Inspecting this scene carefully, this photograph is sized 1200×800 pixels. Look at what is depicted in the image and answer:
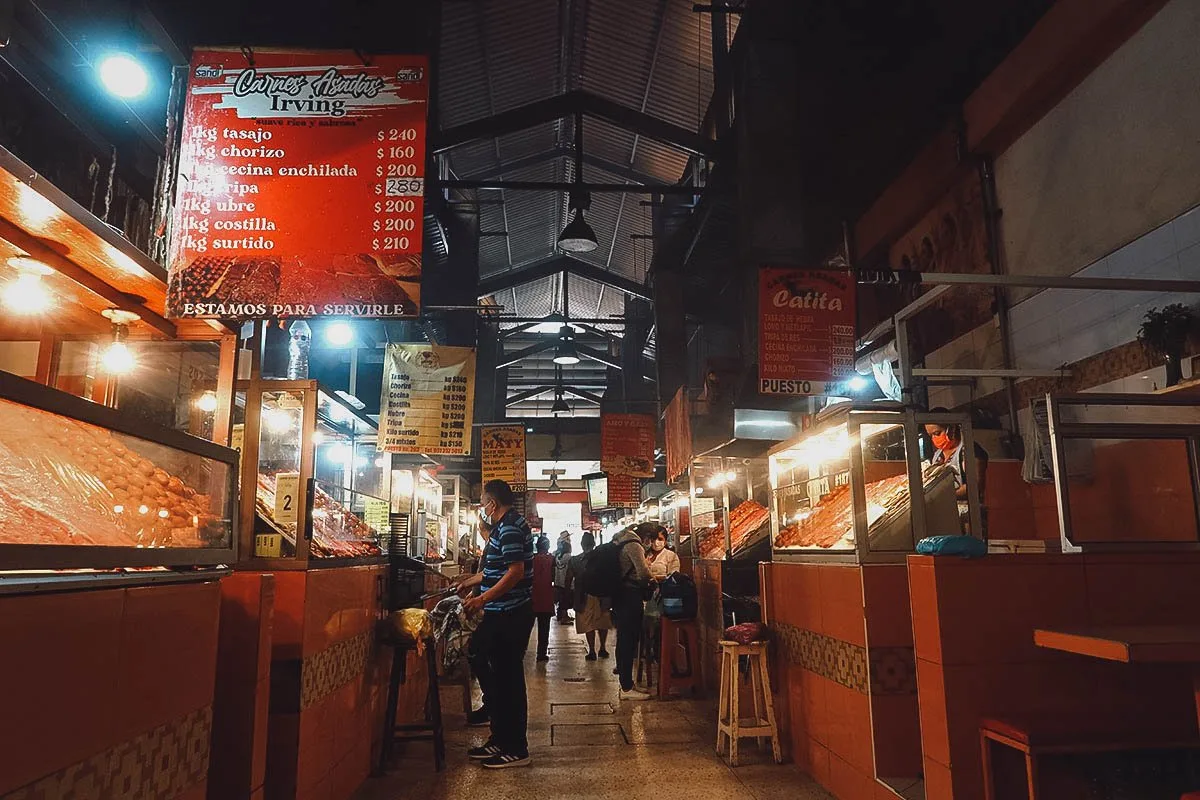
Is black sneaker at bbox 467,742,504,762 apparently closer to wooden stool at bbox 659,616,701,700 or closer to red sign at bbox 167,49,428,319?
wooden stool at bbox 659,616,701,700

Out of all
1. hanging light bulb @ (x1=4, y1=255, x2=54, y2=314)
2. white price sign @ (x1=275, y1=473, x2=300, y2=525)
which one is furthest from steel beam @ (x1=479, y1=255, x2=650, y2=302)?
hanging light bulb @ (x1=4, y1=255, x2=54, y2=314)

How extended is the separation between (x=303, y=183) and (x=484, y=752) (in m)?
4.39

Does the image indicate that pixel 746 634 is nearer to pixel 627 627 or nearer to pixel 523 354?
pixel 627 627

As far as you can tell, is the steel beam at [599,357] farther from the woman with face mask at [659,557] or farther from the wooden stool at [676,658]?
the wooden stool at [676,658]

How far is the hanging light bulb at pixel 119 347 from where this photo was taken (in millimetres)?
4004

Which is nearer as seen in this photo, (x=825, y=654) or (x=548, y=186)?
(x=825, y=654)

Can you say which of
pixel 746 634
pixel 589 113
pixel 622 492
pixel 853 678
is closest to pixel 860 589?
pixel 853 678

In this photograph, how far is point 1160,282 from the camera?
18.1 feet

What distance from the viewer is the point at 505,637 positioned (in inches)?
233

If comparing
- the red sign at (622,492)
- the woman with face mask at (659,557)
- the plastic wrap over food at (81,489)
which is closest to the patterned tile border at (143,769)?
the plastic wrap over food at (81,489)

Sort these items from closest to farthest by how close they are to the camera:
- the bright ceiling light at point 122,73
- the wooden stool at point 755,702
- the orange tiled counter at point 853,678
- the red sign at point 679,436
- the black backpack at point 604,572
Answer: the orange tiled counter at point 853,678, the wooden stool at point 755,702, the bright ceiling light at point 122,73, the black backpack at point 604,572, the red sign at point 679,436

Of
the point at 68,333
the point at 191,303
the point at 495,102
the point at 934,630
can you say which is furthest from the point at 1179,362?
the point at 495,102

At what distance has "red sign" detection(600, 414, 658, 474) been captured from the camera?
17031 mm

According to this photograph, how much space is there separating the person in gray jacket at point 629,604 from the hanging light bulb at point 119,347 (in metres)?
6.39
